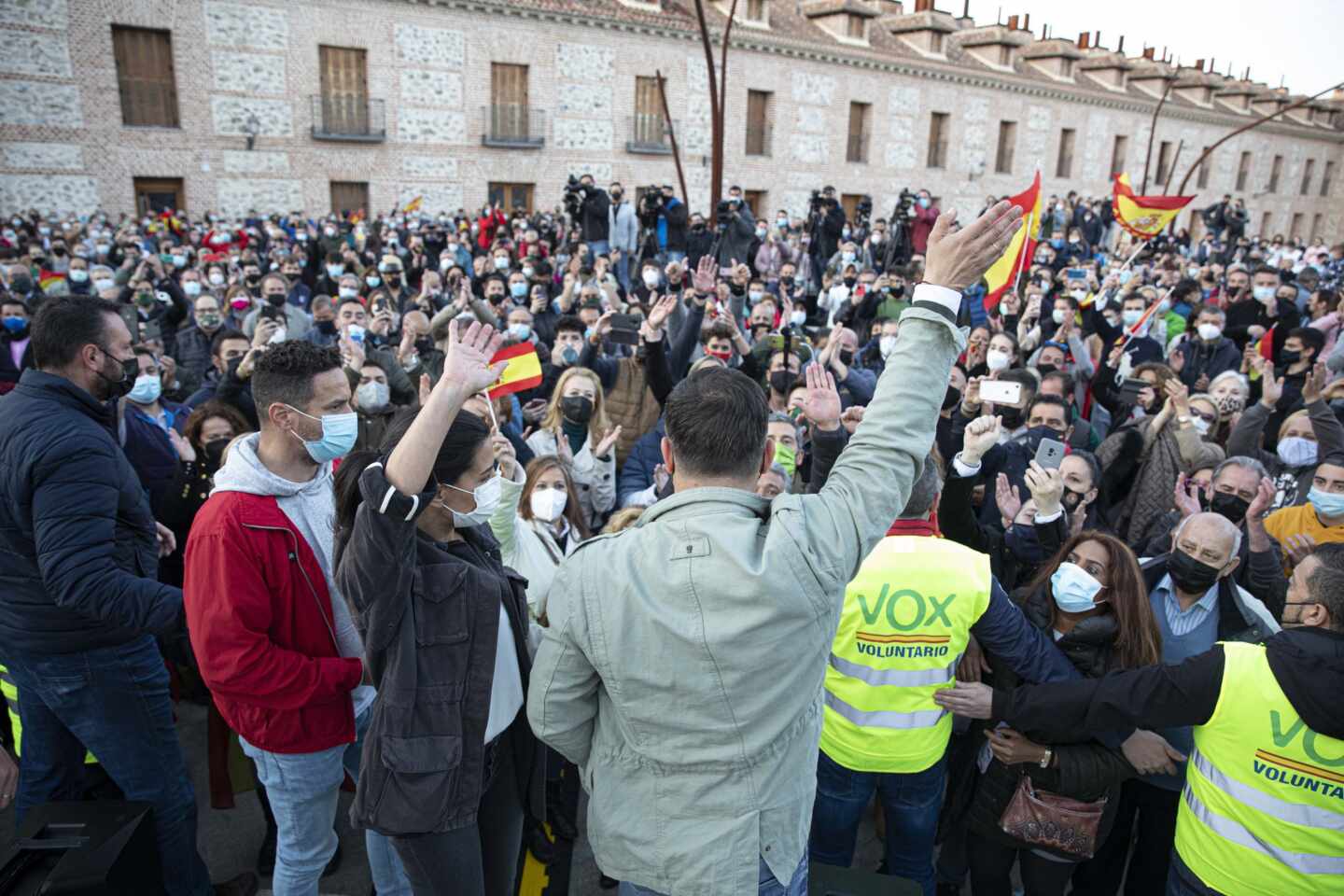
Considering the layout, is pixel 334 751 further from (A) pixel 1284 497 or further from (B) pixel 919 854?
(A) pixel 1284 497

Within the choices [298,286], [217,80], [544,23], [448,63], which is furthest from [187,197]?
[298,286]

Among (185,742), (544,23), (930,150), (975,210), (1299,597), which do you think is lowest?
(185,742)

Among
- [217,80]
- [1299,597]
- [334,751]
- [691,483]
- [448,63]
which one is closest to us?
[691,483]

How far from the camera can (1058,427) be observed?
4.51m

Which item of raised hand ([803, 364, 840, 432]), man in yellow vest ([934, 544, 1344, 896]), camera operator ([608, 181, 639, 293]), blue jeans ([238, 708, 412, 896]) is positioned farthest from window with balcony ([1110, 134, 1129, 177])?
blue jeans ([238, 708, 412, 896])

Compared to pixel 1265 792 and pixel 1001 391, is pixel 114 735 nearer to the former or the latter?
pixel 1265 792

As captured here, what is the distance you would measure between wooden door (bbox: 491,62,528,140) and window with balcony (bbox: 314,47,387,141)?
319cm

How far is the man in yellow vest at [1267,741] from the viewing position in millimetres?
2004

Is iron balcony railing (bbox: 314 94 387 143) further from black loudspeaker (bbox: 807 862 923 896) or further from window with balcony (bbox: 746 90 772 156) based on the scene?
black loudspeaker (bbox: 807 862 923 896)

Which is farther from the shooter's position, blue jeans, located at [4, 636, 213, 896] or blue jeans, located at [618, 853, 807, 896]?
blue jeans, located at [4, 636, 213, 896]

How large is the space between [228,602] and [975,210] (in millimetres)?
34788

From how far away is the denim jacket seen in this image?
1.45 meters

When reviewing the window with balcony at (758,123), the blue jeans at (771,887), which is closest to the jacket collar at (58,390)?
the blue jeans at (771,887)

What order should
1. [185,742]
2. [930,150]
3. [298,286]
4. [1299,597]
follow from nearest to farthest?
[1299,597] < [185,742] < [298,286] < [930,150]
